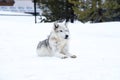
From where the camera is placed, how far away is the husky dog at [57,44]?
741 centimetres

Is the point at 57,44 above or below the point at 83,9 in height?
above

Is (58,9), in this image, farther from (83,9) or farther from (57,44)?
(57,44)

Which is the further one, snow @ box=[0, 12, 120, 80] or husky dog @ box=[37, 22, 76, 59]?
husky dog @ box=[37, 22, 76, 59]

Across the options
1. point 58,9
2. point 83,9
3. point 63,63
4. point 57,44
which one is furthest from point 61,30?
point 58,9

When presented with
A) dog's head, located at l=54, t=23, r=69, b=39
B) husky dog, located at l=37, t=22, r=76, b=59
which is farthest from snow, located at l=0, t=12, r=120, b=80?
dog's head, located at l=54, t=23, r=69, b=39

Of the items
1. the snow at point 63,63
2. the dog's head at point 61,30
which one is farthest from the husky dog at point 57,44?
the snow at point 63,63

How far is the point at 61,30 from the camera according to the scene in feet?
24.2

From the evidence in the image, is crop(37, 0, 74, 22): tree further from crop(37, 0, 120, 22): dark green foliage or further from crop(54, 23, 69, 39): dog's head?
crop(54, 23, 69, 39): dog's head

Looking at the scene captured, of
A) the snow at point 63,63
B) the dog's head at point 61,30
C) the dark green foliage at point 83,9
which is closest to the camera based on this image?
the snow at point 63,63

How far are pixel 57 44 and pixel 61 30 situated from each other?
389 millimetres

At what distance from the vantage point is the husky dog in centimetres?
741

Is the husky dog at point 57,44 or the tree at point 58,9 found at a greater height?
the husky dog at point 57,44

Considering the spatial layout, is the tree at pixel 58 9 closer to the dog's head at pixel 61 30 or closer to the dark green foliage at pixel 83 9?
the dark green foliage at pixel 83 9

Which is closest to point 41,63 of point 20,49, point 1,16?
point 20,49
